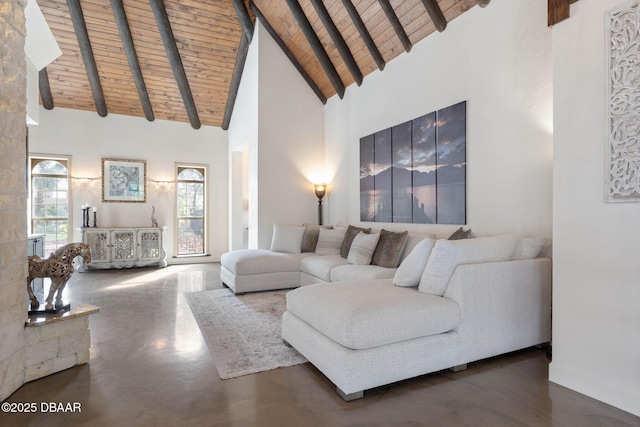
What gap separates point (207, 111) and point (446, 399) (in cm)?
723

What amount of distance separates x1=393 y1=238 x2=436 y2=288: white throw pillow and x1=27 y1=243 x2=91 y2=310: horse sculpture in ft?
7.45

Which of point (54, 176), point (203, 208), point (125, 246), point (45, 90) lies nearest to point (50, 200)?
point (54, 176)

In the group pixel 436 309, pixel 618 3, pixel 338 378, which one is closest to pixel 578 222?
pixel 436 309

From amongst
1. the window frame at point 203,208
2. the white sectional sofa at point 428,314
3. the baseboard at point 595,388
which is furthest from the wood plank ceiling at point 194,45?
the baseboard at point 595,388

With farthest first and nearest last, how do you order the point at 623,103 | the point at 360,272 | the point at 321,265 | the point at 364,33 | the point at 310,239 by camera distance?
the point at 310,239 → the point at 364,33 → the point at 321,265 → the point at 360,272 → the point at 623,103

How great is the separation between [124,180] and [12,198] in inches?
215

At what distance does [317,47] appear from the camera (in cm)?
555

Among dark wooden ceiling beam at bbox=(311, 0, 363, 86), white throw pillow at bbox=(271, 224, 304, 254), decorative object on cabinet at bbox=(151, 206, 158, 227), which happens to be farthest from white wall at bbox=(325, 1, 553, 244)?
decorative object on cabinet at bbox=(151, 206, 158, 227)

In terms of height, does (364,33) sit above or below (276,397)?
above

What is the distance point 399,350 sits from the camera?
2184mm

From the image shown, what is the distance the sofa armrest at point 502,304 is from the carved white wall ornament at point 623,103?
81cm

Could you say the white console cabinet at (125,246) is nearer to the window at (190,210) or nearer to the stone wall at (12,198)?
the window at (190,210)

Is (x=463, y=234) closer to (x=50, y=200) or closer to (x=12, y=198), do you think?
(x=12, y=198)

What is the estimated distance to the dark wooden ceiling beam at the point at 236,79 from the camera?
256 inches
